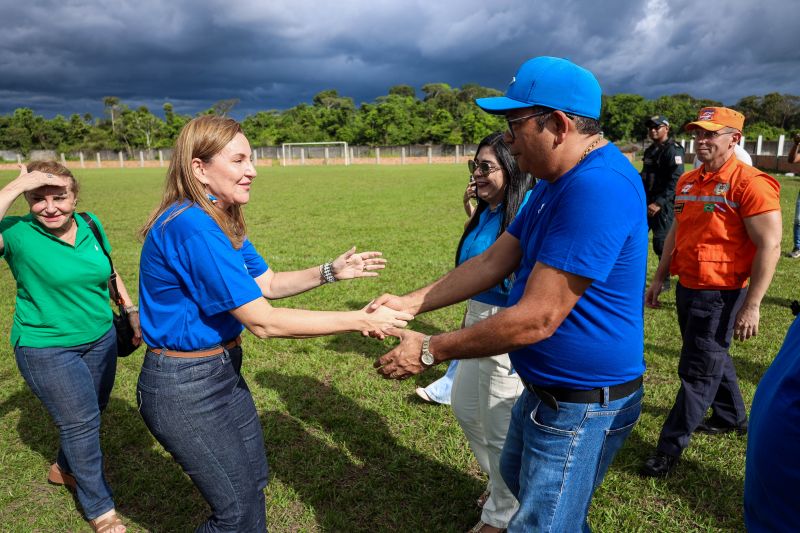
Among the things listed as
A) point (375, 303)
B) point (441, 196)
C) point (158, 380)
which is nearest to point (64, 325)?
point (158, 380)

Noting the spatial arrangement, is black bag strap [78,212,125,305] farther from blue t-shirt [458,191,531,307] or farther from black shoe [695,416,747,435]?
black shoe [695,416,747,435]

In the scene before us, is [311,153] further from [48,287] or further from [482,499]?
[482,499]

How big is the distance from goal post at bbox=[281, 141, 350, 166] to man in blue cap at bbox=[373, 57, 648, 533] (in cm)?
6874

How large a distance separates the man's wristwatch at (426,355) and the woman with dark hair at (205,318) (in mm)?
446

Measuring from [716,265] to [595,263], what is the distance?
8.29 ft

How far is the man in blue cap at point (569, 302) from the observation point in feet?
6.22

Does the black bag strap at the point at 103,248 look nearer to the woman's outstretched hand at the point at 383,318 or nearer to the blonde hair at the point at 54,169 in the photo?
the blonde hair at the point at 54,169

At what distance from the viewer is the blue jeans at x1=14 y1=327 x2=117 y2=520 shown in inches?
128

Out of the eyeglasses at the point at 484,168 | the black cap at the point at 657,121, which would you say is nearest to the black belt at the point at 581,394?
the eyeglasses at the point at 484,168

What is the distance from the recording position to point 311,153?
72.9 meters

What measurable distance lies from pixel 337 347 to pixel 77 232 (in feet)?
11.1

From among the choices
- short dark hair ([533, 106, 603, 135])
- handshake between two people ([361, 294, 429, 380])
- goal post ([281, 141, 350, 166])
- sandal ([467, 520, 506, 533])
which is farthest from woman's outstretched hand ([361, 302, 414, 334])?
goal post ([281, 141, 350, 166])

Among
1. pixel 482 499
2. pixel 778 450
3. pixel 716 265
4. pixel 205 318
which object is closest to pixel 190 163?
pixel 205 318

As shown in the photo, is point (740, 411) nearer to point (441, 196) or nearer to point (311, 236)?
point (311, 236)
